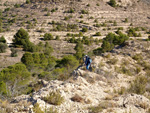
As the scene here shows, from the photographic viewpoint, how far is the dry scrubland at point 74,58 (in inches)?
197

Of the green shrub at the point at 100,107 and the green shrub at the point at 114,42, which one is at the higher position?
the green shrub at the point at 100,107

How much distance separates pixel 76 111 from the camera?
455 cm

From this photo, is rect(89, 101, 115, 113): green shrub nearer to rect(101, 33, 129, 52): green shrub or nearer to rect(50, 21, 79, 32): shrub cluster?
A: rect(101, 33, 129, 52): green shrub

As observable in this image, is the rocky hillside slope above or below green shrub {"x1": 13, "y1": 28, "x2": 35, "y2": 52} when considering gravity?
above

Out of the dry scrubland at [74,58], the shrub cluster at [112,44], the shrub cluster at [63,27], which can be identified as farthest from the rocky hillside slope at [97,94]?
the shrub cluster at [63,27]

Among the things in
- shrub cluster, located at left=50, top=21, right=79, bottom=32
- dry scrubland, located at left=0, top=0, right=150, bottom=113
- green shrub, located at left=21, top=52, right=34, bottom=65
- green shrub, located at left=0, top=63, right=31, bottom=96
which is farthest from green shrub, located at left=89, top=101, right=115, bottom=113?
shrub cluster, located at left=50, top=21, right=79, bottom=32

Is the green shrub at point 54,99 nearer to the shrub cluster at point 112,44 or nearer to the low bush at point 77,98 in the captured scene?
the low bush at point 77,98

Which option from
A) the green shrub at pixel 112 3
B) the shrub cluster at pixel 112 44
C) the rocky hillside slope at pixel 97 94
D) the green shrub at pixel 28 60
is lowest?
the green shrub at pixel 28 60

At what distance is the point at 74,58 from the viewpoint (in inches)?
714

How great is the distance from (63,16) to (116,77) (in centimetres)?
4772

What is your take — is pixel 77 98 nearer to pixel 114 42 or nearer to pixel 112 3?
pixel 114 42

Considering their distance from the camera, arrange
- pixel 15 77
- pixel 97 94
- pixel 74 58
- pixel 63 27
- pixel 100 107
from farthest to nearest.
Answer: pixel 63 27, pixel 74 58, pixel 15 77, pixel 97 94, pixel 100 107

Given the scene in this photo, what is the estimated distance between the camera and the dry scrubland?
16.4ft

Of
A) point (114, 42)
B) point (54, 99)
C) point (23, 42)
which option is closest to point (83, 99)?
point (54, 99)
